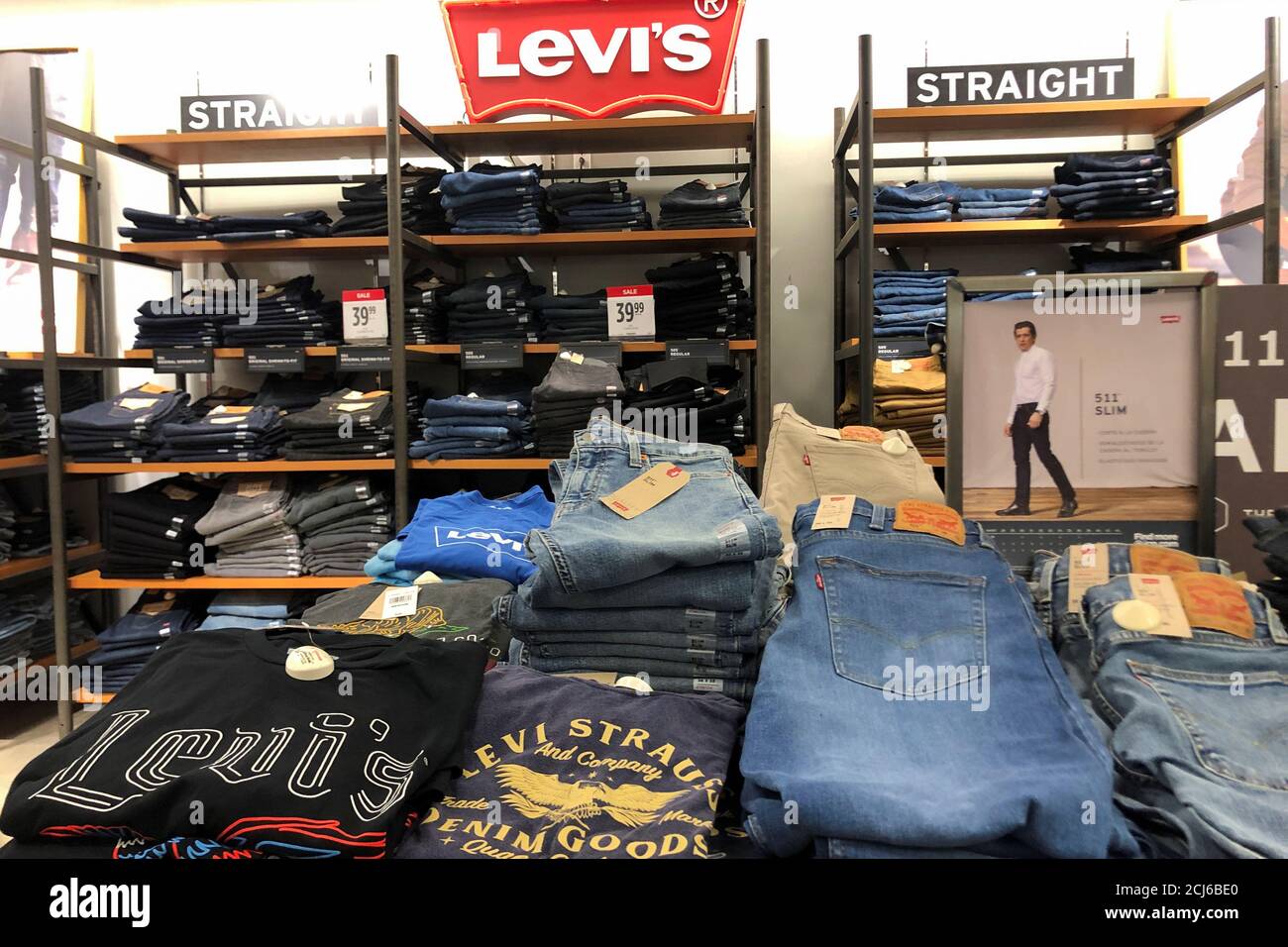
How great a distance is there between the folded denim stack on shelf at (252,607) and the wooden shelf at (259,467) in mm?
502

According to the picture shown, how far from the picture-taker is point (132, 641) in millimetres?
3193

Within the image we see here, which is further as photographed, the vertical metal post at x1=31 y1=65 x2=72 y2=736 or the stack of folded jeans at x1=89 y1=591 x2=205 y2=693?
the stack of folded jeans at x1=89 y1=591 x2=205 y2=693

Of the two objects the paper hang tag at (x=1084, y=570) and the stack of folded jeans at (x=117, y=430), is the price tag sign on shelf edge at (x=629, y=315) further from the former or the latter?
the paper hang tag at (x=1084, y=570)

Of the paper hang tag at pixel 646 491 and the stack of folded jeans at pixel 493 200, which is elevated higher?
the stack of folded jeans at pixel 493 200

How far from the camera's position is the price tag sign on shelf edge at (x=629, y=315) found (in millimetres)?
3195

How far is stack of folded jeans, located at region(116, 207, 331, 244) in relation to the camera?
126 inches

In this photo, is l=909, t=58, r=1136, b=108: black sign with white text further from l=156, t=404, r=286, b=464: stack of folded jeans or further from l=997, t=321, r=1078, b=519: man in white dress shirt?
l=156, t=404, r=286, b=464: stack of folded jeans

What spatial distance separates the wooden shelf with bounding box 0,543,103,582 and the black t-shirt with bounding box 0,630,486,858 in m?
2.71

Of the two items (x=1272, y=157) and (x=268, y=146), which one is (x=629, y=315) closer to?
(x=268, y=146)

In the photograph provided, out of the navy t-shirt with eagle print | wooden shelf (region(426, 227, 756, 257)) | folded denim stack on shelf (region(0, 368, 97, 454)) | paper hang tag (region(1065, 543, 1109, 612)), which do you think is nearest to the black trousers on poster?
paper hang tag (region(1065, 543, 1109, 612))

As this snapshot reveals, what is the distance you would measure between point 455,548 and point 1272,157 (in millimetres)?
3068

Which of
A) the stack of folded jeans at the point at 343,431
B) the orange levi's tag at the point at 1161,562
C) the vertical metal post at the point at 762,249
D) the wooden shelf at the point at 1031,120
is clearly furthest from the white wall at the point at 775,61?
the orange levi's tag at the point at 1161,562

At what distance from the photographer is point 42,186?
3.07 metres

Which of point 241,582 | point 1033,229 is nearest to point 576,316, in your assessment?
point 241,582
